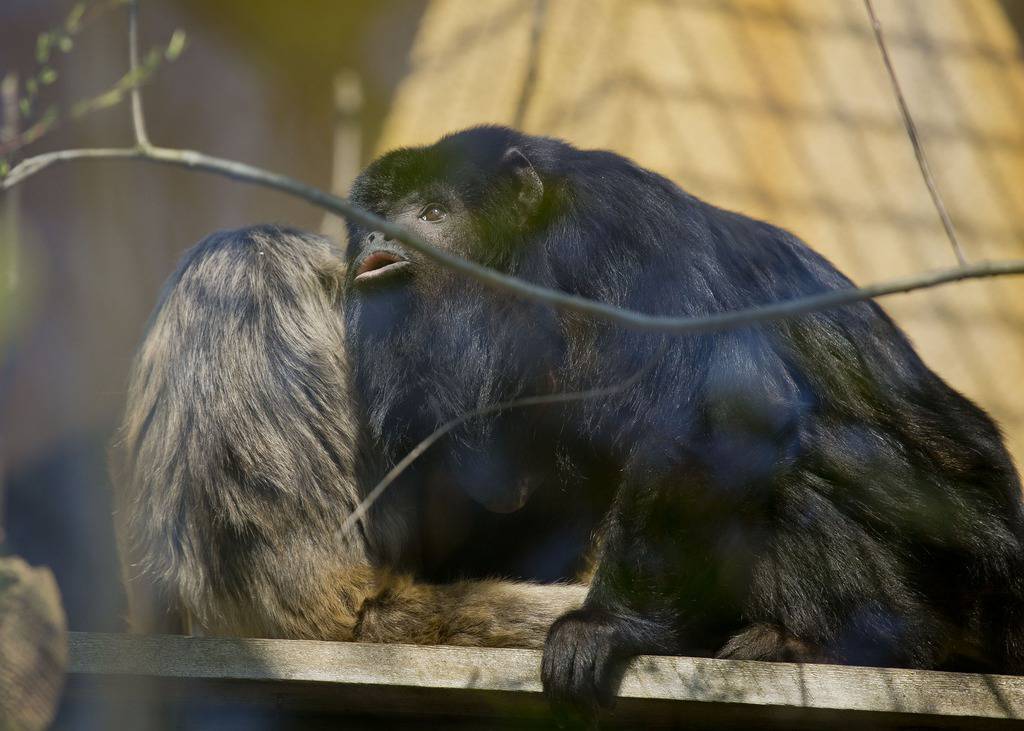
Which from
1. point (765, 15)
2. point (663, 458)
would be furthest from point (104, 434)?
point (765, 15)

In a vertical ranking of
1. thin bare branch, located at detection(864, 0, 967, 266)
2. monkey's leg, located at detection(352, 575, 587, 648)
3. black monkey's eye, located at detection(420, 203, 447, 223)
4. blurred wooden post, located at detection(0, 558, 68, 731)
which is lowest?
monkey's leg, located at detection(352, 575, 587, 648)

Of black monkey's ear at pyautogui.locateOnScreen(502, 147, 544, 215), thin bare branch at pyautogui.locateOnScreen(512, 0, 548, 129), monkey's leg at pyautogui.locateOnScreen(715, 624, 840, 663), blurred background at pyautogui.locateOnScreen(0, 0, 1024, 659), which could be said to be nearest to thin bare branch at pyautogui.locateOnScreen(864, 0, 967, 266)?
monkey's leg at pyautogui.locateOnScreen(715, 624, 840, 663)

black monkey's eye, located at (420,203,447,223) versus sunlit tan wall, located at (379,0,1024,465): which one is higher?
black monkey's eye, located at (420,203,447,223)

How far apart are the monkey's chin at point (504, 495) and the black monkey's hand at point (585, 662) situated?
484 millimetres

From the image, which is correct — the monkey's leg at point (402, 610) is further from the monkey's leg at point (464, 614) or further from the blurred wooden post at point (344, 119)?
the blurred wooden post at point (344, 119)

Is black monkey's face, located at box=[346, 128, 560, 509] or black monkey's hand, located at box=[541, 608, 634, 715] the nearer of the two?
black monkey's hand, located at box=[541, 608, 634, 715]

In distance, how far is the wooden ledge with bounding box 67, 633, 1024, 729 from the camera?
91.3 inches

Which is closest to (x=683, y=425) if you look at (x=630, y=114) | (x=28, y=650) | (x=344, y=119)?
(x=28, y=650)

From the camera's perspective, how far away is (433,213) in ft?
9.74

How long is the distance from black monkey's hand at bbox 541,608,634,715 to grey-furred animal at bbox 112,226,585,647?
26 cm

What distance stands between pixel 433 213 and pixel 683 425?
2.65 feet

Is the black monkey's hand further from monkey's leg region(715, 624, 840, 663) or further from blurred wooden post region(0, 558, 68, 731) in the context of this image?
blurred wooden post region(0, 558, 68, 731)

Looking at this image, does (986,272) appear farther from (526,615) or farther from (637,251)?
(526,615)

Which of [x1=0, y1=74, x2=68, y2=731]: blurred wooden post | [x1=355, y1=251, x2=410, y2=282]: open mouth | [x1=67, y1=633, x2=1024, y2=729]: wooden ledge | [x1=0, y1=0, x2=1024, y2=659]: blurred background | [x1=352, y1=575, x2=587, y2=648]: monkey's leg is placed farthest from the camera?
[x1=0, y1=0, x2=1024, y2=659]: blurred background
